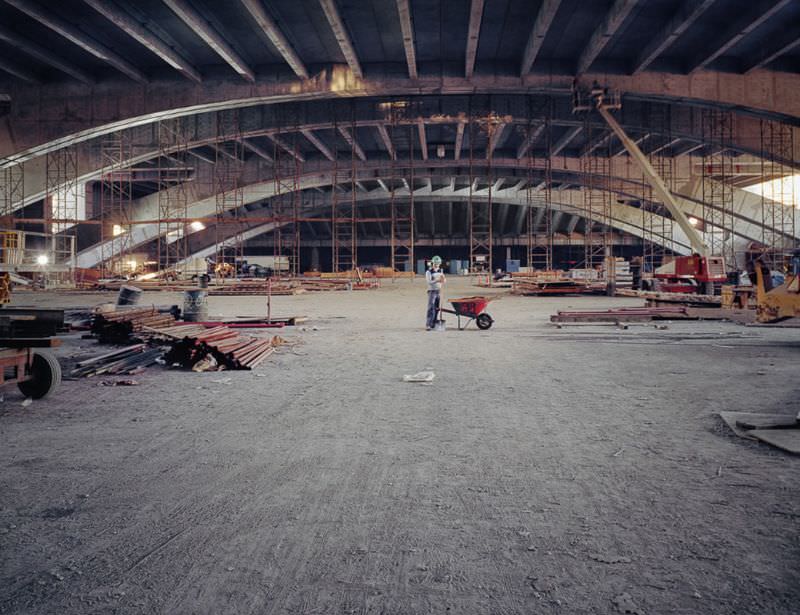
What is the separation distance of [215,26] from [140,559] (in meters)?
18.3

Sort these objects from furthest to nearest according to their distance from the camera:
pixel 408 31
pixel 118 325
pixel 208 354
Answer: pixel 408 31, pixel 118 325, pixel 208 354

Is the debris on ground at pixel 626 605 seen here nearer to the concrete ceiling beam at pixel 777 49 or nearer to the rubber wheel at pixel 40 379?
the rubber wheel at pixel 40 379

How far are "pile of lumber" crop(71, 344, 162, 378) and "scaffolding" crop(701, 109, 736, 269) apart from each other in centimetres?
2534

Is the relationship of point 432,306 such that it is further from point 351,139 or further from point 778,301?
point 351,139

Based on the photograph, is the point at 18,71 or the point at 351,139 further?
the point at 351,139

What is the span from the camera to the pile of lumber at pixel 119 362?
6.86 meters

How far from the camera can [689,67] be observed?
19453 mm

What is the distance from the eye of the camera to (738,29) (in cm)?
1591

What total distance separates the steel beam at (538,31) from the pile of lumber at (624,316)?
855cm

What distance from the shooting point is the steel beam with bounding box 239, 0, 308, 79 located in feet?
48.1

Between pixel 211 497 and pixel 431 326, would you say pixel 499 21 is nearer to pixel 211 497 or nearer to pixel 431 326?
pixel 431 326

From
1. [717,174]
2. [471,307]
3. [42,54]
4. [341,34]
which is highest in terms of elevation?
[42,54]

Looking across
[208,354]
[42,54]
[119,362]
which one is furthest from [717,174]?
[119,362]

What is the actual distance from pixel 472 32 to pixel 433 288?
956cm
